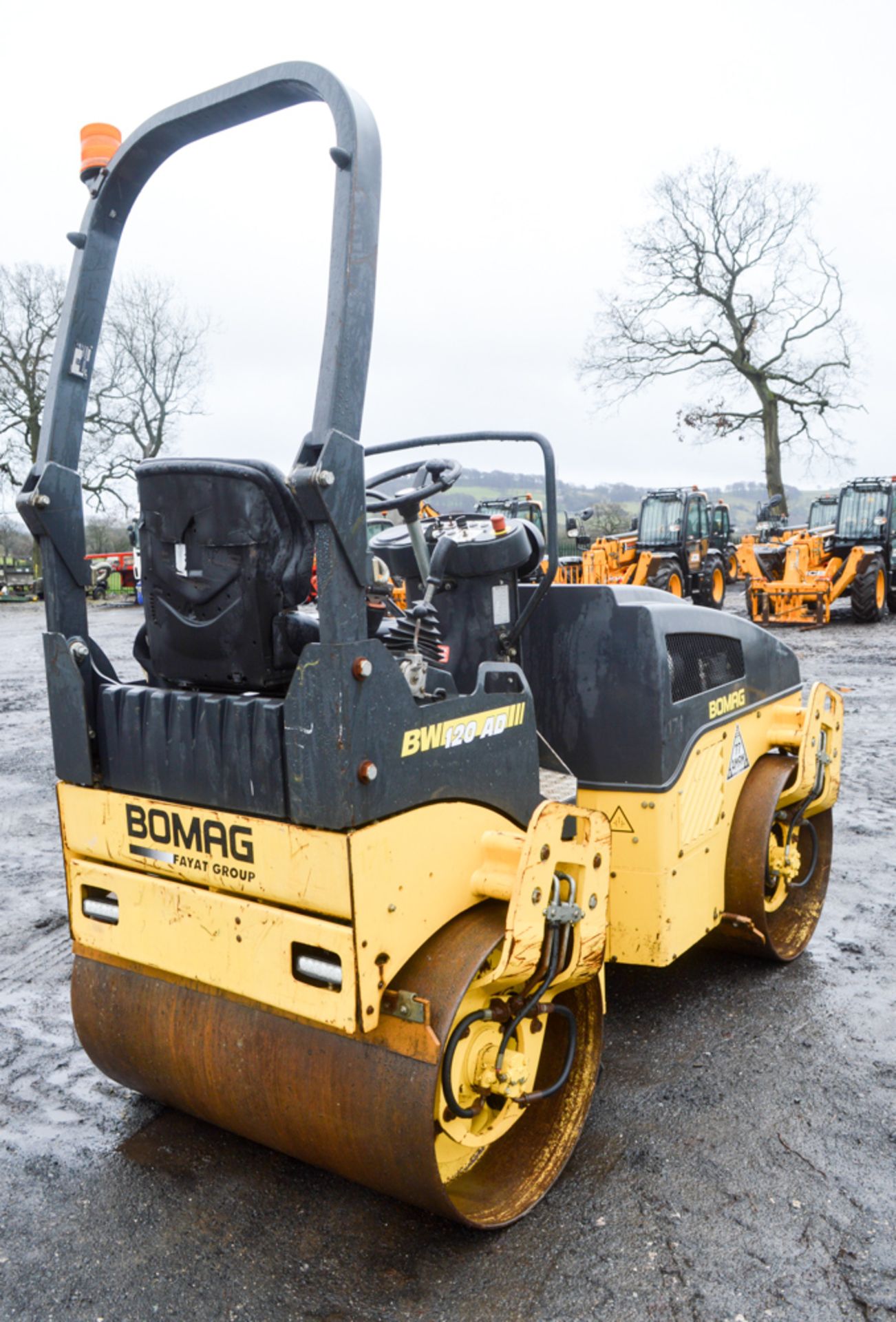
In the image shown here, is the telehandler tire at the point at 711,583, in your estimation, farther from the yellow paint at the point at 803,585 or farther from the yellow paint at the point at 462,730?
the yellow paint at the point at 462,730

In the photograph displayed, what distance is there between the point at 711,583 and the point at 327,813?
63.1 ft

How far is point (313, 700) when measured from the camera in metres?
2.27

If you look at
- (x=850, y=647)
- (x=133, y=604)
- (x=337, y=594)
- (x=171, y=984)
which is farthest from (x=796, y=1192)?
(x=133, y=604)

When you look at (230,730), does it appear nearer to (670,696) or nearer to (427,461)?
(427,461)

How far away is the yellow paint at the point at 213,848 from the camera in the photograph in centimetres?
231

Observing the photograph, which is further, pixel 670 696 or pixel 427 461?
pixel 670 696

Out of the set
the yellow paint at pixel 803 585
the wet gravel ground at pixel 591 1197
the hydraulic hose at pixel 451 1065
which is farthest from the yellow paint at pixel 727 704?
the yellow paint at pixel 803 585

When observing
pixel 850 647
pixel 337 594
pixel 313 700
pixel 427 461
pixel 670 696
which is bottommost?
pixel 850 647

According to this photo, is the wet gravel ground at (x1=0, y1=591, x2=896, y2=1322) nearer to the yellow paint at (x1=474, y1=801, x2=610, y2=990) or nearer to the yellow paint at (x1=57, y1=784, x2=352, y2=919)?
the yellow paint at (x1=474, y1=801, x2=610, y2=990)

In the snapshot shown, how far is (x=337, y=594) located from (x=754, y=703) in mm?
2329

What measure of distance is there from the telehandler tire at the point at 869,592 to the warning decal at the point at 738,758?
575 inches

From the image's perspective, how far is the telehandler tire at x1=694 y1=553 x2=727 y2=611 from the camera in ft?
67.2

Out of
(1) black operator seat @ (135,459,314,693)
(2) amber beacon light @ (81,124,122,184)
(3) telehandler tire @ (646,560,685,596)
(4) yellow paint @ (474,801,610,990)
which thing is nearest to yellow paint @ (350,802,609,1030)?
(4) yellow paint @ (474,801,610,990)

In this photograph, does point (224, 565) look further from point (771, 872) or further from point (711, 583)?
point (711, 583)
